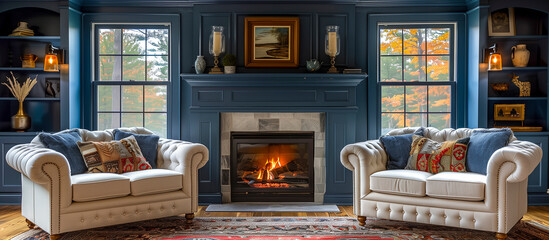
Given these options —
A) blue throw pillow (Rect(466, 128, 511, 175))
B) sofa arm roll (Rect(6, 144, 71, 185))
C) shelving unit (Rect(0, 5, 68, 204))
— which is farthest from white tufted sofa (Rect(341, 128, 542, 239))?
shelving unit (Rect(0, 5, 68, 204))

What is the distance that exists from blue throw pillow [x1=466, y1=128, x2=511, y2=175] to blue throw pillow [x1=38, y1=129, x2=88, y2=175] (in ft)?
11.4

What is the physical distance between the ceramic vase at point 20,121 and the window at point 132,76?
724mm

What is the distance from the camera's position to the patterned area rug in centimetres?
385

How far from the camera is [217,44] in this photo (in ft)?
16.8

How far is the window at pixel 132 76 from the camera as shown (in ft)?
17.8

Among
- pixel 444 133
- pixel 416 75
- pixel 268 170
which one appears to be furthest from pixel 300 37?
pixel 444 133

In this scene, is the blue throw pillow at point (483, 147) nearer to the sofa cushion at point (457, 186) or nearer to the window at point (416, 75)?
the sofa cushion at point (457, 186)

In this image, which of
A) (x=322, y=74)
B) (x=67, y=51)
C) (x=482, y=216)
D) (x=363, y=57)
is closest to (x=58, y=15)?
(x=67, y=51)

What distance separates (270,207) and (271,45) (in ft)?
5.87

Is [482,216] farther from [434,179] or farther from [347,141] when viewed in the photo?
[347,141]

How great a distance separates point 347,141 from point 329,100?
19.7 inches

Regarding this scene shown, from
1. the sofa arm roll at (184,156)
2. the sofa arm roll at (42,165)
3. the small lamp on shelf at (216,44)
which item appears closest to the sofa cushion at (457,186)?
the sofa arm roll at (184,156)

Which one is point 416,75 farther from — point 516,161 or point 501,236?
point 501,236

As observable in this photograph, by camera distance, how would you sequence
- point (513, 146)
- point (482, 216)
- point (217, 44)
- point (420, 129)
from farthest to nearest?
1. point (217, 44)
2. point (420, 129)
3. point (513, 146)
4. point (482, 216)
